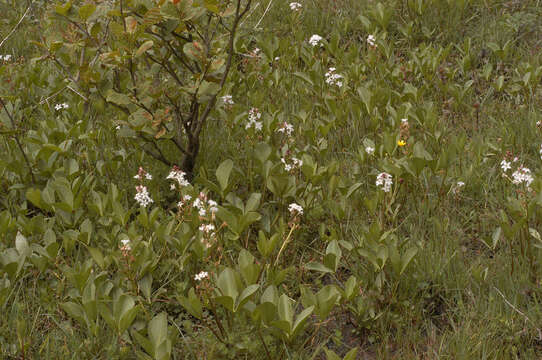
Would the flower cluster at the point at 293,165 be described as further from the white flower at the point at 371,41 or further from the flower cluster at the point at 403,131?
the white flower at the point at 371,41

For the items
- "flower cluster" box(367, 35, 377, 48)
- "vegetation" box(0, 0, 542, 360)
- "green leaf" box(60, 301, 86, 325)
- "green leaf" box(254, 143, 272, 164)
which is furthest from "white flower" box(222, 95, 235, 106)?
"green leaf" box(60, 301, 86, 325)

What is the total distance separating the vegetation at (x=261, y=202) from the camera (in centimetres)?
264

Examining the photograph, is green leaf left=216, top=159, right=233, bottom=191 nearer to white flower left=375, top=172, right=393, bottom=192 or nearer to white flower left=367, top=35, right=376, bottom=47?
white flower left=375, top=172, right=393, bottom=192

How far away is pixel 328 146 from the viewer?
412 cm

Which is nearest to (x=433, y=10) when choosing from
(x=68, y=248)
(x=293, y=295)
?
(x=293, y=295)

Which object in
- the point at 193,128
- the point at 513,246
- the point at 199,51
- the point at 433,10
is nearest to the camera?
the point at 513,246

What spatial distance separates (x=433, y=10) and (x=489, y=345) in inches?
147

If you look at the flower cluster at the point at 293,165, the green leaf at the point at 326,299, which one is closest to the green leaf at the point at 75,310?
the green leaf at the point at 326,299

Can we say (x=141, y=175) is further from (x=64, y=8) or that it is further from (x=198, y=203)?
(x=64, y=8)

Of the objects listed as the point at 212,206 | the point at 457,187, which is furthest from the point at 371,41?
the point at 212,206

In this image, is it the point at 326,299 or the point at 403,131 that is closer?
the point at 326,299

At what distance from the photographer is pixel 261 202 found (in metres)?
3.56

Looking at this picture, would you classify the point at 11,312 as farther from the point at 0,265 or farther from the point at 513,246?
the point at 513,246

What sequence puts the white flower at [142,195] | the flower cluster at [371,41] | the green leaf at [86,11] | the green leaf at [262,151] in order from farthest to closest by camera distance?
the flower cluster at [371,41] → the green leaf at [262,151] → the green leaf at [86,11] → the white flower at [142,195]
